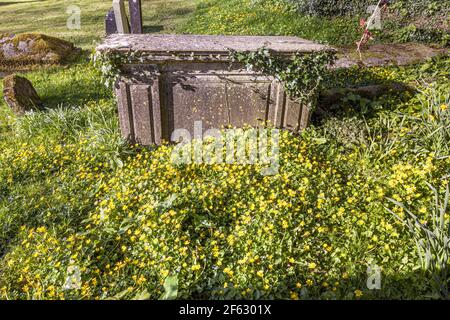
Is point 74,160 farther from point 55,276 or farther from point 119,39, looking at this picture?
point 55,276

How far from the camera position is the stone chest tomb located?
14.2ft

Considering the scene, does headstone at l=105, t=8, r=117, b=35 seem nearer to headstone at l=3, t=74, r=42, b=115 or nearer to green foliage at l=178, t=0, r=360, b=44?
green foliage at l=178, t=0, r=360, b=44

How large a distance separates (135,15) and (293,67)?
15.5ft

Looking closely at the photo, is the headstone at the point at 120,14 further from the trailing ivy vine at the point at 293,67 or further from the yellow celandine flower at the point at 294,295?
the yellow celandine flower at the point at 294,295

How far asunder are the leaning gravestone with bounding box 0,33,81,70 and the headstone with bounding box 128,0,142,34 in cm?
255

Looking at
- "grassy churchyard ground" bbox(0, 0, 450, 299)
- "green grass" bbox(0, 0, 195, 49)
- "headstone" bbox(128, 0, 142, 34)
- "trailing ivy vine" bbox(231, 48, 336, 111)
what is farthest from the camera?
"green grass" bbox(0, 0, 195, 49)

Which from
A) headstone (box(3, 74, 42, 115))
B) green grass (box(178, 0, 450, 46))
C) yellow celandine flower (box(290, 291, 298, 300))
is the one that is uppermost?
green grass (box(178, 0, 450, 46))

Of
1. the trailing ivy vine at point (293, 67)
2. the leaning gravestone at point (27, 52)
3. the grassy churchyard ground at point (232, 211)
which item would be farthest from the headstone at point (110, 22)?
the trailing ivy vine at point (293, 67)

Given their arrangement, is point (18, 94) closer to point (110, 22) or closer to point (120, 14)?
point (120, 14)

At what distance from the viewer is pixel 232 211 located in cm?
378

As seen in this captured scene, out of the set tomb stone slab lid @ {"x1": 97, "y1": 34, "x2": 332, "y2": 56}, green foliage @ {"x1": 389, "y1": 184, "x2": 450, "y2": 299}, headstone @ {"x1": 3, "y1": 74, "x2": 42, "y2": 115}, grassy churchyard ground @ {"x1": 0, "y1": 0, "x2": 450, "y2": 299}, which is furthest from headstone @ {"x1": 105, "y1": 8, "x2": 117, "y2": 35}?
green foliage @ {"x1": 389, "y1": 184, "x2": 450, "y2": 299}

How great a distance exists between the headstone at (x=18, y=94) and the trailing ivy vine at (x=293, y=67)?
14.9 feet

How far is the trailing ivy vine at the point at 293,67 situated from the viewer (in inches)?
173
